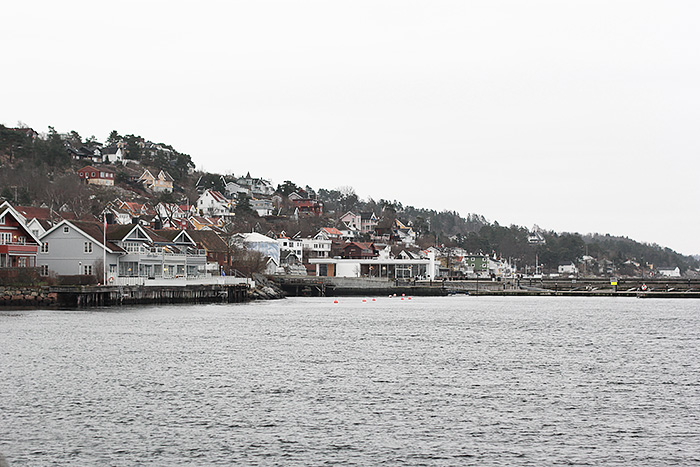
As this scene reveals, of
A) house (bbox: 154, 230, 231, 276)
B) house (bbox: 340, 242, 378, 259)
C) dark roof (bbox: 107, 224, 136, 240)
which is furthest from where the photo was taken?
house (bbox: 340, 242, 378, 259)

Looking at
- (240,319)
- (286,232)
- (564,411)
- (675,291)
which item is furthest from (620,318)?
(286,232)

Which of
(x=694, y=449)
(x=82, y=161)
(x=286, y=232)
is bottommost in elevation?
(x=694, y=449)

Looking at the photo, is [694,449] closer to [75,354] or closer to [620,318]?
[75,354]

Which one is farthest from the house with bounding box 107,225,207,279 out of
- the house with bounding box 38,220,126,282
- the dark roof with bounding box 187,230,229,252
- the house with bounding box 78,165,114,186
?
the house with bounding box 78,165,114,186

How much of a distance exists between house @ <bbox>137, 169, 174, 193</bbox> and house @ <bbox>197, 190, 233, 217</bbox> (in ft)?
26.4

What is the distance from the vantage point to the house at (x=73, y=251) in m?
76.2

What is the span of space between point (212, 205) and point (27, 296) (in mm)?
118392

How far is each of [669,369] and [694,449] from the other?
602 inches

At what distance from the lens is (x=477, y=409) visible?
26.8 metres

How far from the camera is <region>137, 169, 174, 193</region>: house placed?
617ft

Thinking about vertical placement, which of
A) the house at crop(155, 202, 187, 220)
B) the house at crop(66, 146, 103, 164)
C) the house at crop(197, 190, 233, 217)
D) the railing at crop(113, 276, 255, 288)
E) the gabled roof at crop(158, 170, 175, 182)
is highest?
the house at crop(66, 146, 103, 164)

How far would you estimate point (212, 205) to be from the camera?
610ft

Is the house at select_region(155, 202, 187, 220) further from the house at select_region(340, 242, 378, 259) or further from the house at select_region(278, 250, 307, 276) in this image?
the house at select_region(340, 242, 378, 259)

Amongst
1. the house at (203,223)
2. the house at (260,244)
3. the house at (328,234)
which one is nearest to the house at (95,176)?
the house at (203,223)
